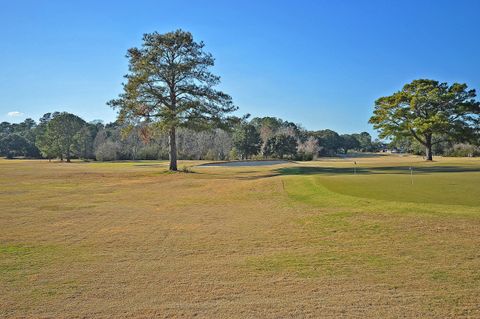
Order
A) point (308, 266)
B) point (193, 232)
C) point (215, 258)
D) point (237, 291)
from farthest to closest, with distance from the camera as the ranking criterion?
1. point (193, 232)
2. point (215, 258)
3. point (308, 266)
4. point (237, 291)

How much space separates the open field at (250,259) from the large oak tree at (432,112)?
32.7 meters

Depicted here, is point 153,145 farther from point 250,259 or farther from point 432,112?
point 250,259

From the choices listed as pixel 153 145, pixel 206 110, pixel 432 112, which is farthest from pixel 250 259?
pixel 153 145

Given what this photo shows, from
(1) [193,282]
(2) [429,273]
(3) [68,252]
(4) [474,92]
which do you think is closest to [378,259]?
(2) [429,273]

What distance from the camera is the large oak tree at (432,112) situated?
144 ft

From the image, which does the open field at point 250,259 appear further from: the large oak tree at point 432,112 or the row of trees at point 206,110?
the large oak tree at point 432,112

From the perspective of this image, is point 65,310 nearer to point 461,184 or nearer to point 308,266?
point 308,266

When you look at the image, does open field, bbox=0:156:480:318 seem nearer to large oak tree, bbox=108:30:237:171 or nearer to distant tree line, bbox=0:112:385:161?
large oak tree, bbox=108:30:237:171

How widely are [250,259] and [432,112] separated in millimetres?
44483

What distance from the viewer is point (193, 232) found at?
10.1m

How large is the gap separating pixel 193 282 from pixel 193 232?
12.7 feet

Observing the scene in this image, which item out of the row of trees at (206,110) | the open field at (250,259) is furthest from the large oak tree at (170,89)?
the open field at (250,259)

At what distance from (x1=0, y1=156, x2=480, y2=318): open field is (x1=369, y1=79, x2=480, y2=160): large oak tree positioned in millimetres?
32678

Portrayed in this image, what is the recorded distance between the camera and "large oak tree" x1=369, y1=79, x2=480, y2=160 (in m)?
43.8
